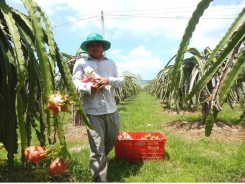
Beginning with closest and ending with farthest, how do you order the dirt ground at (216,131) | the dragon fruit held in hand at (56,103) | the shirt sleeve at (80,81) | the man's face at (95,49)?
the dragon fruit held in hand at (56,103) < the shirt sleeve at (80,81) < the man's face at (95,49) < the dirt ground at (216,131)

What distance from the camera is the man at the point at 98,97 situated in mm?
2178

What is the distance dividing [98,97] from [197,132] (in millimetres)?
2424

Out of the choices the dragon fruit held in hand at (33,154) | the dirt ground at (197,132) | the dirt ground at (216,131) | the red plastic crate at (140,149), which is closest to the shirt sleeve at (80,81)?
the red plastic crate at (140,149)

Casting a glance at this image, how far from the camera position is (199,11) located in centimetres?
86

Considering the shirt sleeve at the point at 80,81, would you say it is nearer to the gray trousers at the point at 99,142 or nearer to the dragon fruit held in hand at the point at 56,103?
the gray trousers at the point at 99,142

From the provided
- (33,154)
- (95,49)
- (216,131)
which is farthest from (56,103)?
(216,131)

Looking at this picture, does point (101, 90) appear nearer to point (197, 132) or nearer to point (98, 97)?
point (98, 97)

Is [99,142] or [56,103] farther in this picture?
[99,142]

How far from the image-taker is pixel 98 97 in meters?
2.27

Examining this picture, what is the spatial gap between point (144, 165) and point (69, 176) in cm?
76

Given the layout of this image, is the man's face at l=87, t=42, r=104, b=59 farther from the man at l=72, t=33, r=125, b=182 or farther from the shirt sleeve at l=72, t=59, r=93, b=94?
the shirt sleeve at l=72, t=59, r=93, b=94

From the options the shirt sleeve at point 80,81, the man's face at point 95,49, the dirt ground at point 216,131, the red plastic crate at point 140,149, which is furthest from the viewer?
the dirt ground at point 216,131

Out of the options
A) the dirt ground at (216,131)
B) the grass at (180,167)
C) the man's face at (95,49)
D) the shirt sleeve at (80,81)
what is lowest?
the grass at (180,167)

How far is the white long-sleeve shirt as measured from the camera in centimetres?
224
